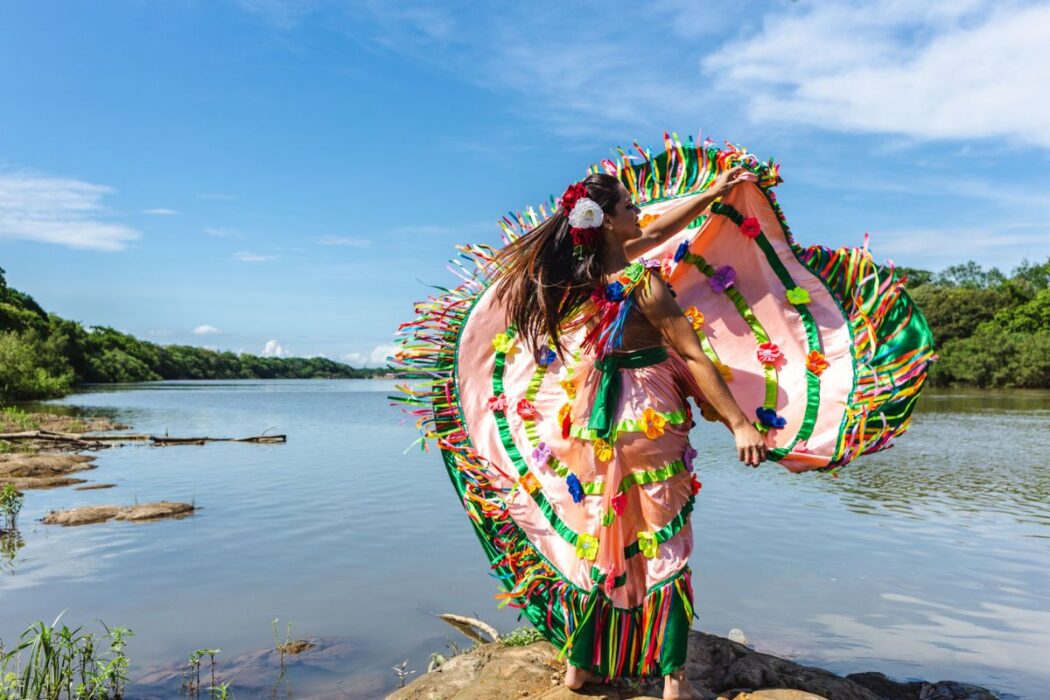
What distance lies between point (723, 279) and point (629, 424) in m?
0.82

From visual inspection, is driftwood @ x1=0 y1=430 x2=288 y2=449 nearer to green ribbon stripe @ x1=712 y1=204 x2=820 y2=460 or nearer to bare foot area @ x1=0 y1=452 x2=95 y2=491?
bare foot area @ x1=0 y1=452 x2=95 y2=491

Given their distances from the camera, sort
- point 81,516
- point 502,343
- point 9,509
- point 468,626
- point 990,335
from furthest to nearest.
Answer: point 990,335 → point 81,516 → point 9,509 → point 468,626 → point 502,343

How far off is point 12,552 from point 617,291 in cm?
715

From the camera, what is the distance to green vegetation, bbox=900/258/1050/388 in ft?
132

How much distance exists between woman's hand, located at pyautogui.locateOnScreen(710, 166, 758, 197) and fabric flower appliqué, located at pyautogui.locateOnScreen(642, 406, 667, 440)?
3.00 feet

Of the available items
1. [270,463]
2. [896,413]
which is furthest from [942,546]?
[270,463]

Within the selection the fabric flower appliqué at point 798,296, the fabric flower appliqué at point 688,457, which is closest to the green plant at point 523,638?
the fabric flower appliqué at point 688,457

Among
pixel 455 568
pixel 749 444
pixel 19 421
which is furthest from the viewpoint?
pixel 19 421

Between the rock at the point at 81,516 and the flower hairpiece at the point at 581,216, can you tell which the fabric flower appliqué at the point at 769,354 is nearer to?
the flower hairpiece at the point at 581,216

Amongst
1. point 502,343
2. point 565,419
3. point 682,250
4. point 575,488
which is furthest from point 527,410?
point 682,250

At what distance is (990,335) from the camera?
43250 millimetres

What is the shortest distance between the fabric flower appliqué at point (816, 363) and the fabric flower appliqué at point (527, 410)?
3.62 ft

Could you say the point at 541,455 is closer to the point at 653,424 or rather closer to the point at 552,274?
the point at 653,424

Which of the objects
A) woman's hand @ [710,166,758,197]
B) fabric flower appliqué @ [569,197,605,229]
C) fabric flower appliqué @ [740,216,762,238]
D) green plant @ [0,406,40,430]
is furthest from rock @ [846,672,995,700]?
green plant @ [0,406,40,430]
